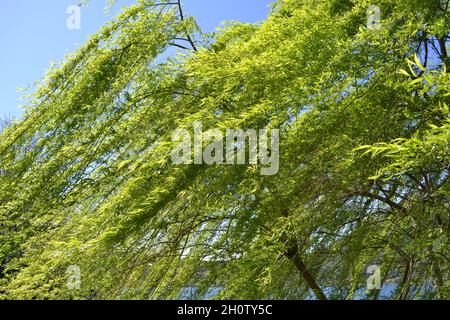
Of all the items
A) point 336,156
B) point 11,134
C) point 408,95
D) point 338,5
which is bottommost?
point 336,156

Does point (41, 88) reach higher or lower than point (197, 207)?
higher

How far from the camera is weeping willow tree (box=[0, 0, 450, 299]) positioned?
2111mm

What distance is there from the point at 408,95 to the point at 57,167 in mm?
1864

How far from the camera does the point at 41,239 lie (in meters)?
2.91

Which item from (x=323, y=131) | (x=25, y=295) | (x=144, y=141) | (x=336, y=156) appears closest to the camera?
(x=336, y=156)

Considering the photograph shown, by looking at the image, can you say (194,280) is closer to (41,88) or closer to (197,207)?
(197,207)

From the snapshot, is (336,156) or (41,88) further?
(41,88)

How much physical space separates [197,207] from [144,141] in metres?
0.75

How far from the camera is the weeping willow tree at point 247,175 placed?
211cm

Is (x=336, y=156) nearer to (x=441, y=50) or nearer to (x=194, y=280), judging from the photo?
(x=194, y=280)

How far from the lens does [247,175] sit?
2.29 metres

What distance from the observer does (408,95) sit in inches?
93.4

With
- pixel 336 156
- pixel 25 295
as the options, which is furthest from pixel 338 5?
pixel 25 295

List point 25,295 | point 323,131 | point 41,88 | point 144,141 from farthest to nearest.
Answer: point 41,88
point 144,141
point 25,295
point 323,131
